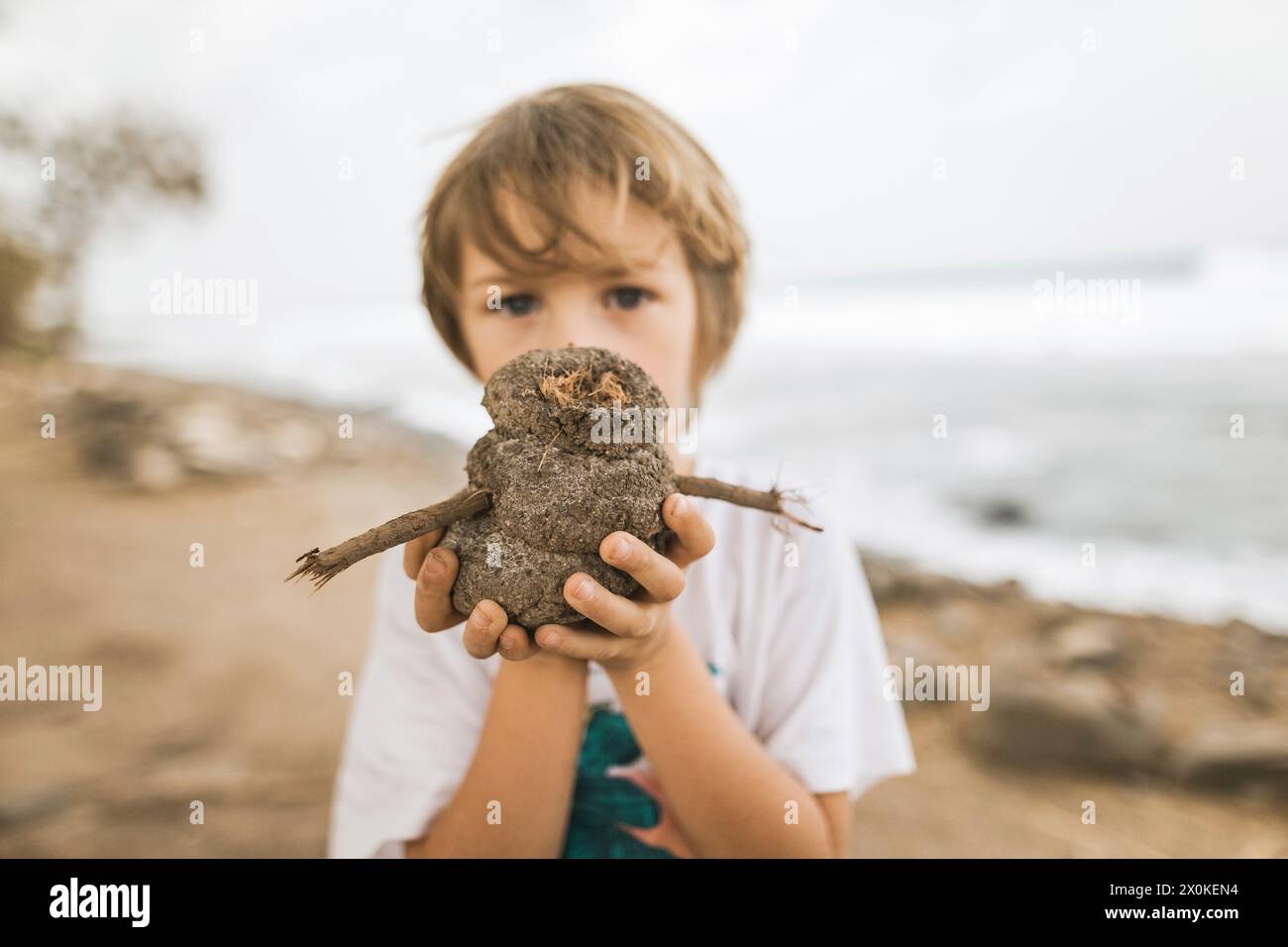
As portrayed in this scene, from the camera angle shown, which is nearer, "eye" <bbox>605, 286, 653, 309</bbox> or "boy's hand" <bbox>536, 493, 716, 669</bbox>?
"boy's hand" <bbox>536, 493, 716, 669</bbox>

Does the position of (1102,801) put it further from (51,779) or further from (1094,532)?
(51,779)

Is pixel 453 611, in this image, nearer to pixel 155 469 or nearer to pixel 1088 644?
pixel 1088 644

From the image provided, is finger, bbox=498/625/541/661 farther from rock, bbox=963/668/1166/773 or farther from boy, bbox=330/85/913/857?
rock, bbox=963/668/1166/773

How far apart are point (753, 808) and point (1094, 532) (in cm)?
621

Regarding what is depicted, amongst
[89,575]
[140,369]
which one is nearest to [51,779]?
[89,575]

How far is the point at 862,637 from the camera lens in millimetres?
2625

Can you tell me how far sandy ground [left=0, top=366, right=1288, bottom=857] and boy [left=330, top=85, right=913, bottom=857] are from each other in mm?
1870

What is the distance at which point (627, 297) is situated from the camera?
7.86 feet

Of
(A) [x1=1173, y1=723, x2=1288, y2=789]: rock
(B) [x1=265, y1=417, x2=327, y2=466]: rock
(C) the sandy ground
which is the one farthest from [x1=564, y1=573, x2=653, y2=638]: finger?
(B) [x1=265, y1=417, x2=327, y2=466]: rock

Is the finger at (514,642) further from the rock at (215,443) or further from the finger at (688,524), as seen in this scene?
the rock at (215,443)

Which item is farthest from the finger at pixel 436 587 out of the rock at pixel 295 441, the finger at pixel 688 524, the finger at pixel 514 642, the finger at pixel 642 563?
the rock at pixel 295 441

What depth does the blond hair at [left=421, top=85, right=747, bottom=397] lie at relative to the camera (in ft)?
7.66

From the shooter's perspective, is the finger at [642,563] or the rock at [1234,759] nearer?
the finger at [642,563]

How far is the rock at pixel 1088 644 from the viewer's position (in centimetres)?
518
